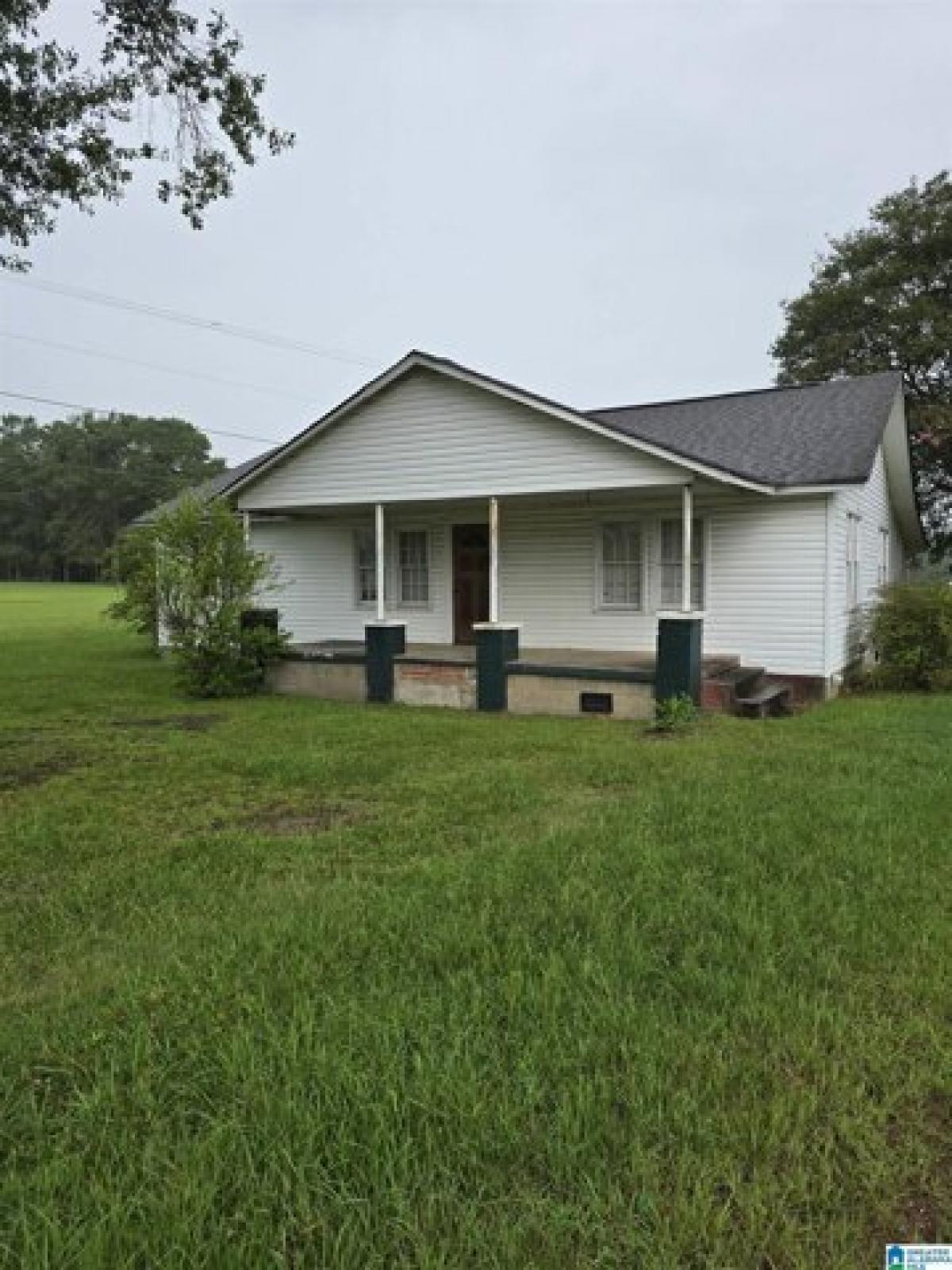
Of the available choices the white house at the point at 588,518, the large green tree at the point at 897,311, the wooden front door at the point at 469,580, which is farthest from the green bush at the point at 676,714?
the large green tree at the point at 897,311

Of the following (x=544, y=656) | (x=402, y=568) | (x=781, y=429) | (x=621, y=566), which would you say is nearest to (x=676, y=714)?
(x=544, y=656)

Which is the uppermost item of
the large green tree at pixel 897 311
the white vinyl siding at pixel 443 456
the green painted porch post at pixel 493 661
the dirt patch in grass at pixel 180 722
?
the large green tree at pixel 897 311

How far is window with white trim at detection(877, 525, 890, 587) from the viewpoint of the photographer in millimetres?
15305

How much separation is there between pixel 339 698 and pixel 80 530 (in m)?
80.6

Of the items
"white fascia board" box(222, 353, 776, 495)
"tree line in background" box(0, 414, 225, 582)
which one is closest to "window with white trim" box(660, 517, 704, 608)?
"white fascia board" box(222, 353, 776, 495)

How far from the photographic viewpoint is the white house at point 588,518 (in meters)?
10.5

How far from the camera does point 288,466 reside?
12.8 meters

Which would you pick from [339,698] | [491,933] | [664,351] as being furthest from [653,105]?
[664,351]

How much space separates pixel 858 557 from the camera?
42.1ft

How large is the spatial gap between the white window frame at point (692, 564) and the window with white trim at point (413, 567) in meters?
4.23

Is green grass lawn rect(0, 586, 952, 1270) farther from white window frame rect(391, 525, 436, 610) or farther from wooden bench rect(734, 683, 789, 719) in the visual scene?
white window frame rect(391, 525, 436, 610)

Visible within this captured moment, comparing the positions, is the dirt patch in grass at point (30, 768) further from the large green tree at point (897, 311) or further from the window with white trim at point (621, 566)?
the large green tree at point (897, 311)

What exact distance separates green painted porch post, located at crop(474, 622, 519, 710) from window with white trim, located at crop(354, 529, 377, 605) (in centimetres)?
470

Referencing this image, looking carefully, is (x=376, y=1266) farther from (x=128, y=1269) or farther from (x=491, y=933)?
(x=491, y=933)
